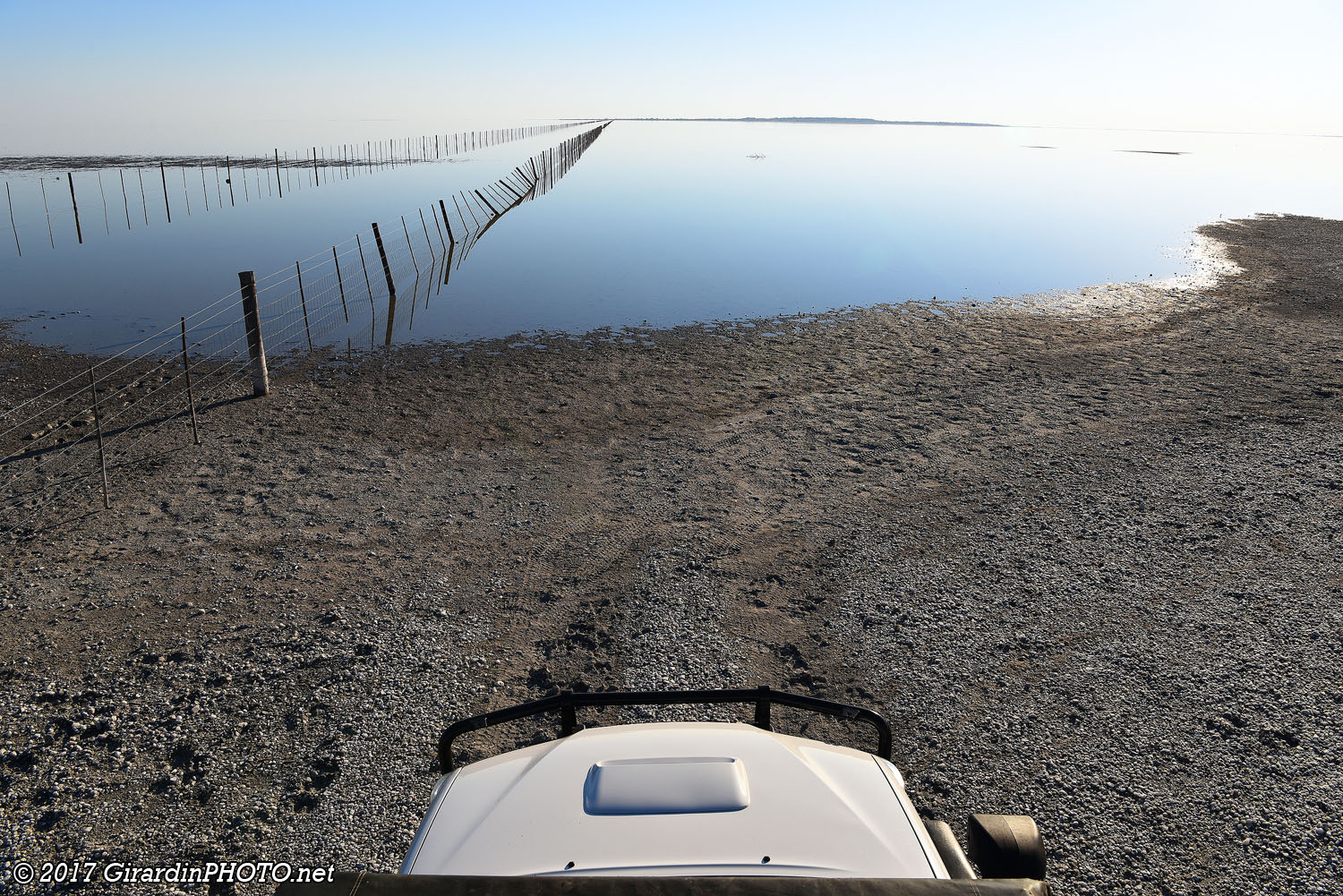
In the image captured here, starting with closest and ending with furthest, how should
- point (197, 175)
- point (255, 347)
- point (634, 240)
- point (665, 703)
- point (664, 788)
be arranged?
point (664, 788) → point (665, 703) → point (255, 347) → point (634, 240) → point (197, 175)

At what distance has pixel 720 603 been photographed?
750 cm

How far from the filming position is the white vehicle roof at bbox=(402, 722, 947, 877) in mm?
2562

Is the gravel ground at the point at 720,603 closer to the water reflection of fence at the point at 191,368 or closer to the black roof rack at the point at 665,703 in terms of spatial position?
the water reflection of fence at the point at 191,368

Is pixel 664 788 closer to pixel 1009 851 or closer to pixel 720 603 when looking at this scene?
pixel 1009 851

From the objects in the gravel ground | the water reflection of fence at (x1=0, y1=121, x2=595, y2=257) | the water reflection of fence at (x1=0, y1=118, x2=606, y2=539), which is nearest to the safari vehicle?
the gravel ground

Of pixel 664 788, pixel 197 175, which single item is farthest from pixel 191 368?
pixel 197 175

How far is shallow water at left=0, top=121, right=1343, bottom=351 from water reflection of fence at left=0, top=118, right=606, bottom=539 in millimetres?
1179

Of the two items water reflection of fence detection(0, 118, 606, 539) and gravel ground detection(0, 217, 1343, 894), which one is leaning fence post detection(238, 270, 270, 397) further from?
gravel ground detection(0, 217, 1343, 894)

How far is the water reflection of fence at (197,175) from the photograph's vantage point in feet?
142

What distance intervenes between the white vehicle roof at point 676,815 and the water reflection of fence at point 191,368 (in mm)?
8582

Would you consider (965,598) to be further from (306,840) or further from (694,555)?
(306,840)

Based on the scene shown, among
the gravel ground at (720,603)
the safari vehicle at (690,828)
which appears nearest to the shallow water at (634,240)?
the gravel ground at (720,603)

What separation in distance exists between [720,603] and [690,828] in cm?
489

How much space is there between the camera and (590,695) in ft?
11.6
